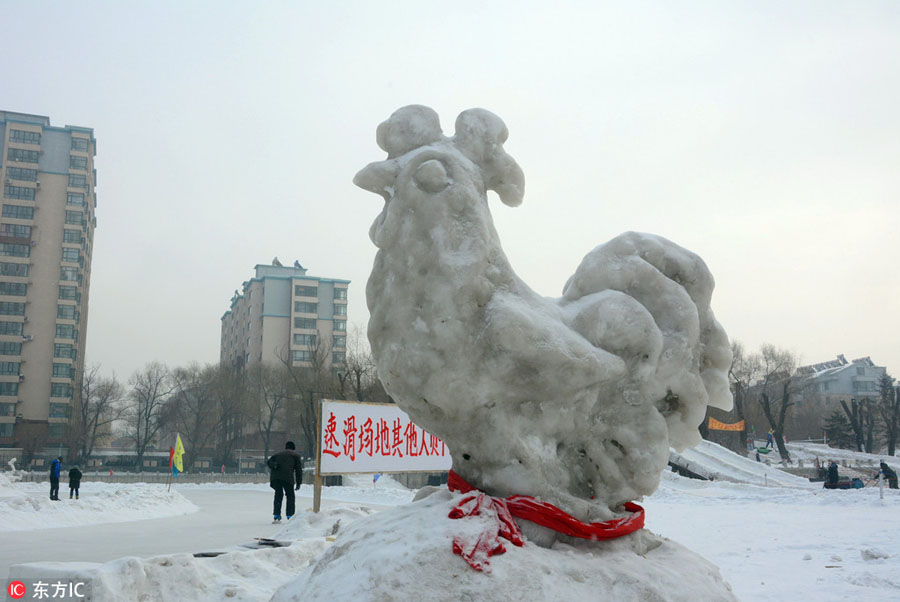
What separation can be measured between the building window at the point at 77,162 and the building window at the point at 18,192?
2879mm

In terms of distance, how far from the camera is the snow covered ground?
14.5 feet

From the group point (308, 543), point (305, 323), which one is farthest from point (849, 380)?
point (308, 543)

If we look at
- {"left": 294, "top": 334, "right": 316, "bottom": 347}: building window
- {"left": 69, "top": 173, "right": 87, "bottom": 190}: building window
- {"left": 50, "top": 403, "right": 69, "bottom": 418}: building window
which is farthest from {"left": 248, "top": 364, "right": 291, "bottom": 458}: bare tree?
{"left": 69, "top": 173, "right": 87, "bottom": 190}: building window

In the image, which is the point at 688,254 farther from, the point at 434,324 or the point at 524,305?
the point at 434,324

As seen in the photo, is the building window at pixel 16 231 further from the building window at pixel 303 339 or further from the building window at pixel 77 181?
the building window at pixel 303 339

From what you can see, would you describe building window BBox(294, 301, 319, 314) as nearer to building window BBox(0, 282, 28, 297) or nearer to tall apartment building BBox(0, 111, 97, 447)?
tall apartment building BBox(0, 111, 97, 447)

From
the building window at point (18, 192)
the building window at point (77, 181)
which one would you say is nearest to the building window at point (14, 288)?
the building window at point (18, 192)

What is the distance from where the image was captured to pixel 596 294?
3.32m

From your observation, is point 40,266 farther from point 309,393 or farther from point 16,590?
point 16,590

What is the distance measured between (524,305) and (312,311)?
5061 centimetres

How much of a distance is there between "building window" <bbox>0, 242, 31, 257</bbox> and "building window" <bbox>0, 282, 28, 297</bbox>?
1834mm

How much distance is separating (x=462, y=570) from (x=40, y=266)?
157 feet

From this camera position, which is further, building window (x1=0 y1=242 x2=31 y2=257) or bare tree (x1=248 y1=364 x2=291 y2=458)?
bare tree (x1=248 y1=364 x2=291 y2=458)

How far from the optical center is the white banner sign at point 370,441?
10.3 meters
